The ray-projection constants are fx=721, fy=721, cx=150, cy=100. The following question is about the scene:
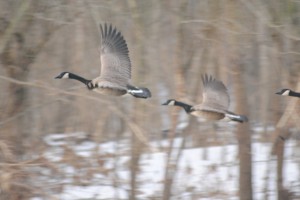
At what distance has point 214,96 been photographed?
7430mm

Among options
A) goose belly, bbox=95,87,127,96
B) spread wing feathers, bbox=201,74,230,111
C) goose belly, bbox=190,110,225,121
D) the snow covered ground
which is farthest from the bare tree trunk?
goose belly, bbox=95,87,127,96

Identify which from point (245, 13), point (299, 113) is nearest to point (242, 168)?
point (299, 113)

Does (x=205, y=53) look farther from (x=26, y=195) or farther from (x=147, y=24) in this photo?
(x=26, y=195)

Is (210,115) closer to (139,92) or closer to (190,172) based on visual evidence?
(139,92)

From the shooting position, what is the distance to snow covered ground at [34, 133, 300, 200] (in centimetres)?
1069

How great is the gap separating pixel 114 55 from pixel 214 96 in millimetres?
1124

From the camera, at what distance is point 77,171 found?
9422 millimetres

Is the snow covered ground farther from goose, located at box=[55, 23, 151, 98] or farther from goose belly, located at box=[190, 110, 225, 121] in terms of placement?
goose belly, located at box=[190, 110, 225, 121]

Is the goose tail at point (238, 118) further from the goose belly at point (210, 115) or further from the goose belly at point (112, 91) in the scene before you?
the goose belly at point (112, 91)

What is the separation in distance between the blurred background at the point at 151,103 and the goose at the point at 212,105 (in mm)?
1234

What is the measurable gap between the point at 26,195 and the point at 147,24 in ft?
9.78

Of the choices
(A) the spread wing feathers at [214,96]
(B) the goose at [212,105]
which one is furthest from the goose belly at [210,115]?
(A) the spread wing feathers at [214,96]

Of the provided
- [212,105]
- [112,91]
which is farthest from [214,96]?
[112,91]

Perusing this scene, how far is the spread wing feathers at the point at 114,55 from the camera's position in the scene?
23.2 feet
